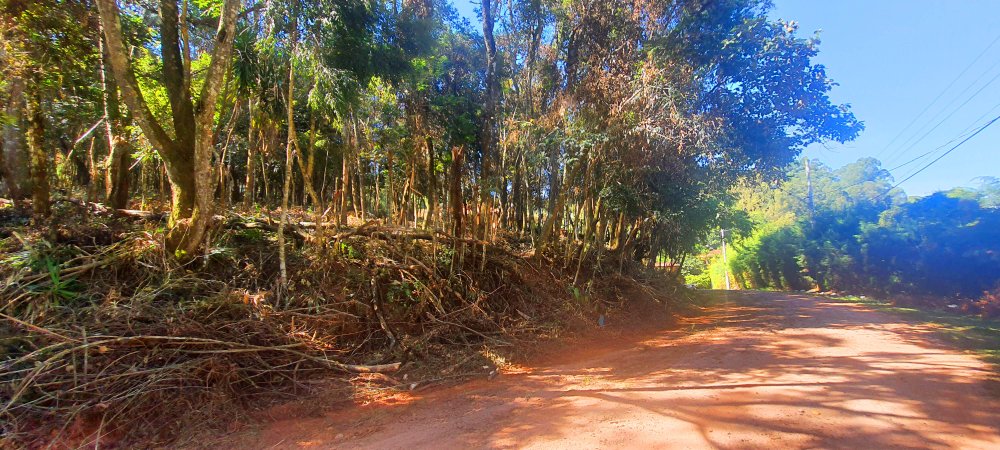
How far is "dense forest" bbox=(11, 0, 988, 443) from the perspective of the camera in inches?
186

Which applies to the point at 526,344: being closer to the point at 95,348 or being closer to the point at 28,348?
the point at 95,348

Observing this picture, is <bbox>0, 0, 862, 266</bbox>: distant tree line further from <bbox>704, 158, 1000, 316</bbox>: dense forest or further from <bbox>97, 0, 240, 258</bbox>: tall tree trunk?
<bbox>704, 158, 1000, 316</bbox>: dense forest

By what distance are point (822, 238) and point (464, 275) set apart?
17771 millimetres

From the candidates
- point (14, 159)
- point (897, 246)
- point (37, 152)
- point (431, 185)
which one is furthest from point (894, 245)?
point (14, 159)

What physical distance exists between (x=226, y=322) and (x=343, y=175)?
3574mm

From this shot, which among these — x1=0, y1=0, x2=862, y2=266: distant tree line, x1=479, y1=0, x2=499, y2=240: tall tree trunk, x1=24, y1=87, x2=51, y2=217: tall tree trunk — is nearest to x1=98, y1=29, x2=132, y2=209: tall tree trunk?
x1=0, y1=0, x2=862, y2=266: distant tree line

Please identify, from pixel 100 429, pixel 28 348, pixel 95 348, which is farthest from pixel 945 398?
pixel 28 348

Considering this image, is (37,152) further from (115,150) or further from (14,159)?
(115,150)

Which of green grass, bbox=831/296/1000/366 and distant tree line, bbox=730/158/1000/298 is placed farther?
distant tree line, bbox=730/158/1000/298

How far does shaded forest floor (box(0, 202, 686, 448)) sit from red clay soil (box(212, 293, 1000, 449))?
2.45 feet

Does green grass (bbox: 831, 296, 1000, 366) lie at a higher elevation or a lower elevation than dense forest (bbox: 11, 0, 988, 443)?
lower

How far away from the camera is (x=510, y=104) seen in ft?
35.2

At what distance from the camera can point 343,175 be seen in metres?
8.04

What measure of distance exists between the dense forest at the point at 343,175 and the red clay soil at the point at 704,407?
3.94 ft
